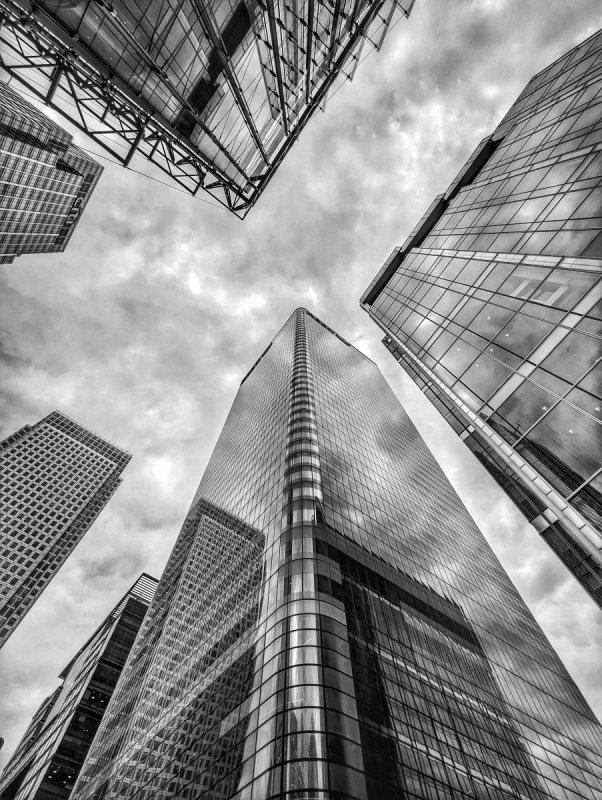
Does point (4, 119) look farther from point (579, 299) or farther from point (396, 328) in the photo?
point (579, 299)

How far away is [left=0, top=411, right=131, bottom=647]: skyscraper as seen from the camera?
385 ft

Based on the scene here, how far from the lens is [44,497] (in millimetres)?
142125

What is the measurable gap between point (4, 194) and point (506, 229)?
14741cm

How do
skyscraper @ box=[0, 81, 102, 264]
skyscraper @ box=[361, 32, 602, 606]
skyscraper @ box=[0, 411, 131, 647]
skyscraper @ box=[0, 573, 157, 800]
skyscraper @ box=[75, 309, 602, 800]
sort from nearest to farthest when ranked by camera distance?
skyscraper @ box=[361, 32, 602, 606]
skyscraper @ box=[75, 309, 602, 800]
skyscraper @ box=[0, 573, 157, 800]
skyscraper @ box=[0, 81, 102, 264]
skyscraper @ box=[0, 411, 131, 647]

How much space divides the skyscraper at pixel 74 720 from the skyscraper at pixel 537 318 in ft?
342

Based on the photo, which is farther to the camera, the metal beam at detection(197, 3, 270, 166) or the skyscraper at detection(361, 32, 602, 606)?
the metal beam at detection(197, 3, 270, 166)

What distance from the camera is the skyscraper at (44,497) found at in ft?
385

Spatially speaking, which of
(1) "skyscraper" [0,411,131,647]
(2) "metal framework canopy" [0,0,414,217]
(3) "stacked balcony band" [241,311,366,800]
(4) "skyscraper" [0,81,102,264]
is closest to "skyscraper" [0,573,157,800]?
(1) "skyscraper" [0,411,131,647]

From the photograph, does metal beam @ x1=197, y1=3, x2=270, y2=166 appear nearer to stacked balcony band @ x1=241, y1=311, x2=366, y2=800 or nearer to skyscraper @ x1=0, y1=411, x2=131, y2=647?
stacked balcony band @ x1=241, y1=311, x2=366, y2=800

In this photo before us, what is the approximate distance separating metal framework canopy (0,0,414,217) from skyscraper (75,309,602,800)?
32660 millimetres

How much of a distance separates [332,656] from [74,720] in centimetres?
9248

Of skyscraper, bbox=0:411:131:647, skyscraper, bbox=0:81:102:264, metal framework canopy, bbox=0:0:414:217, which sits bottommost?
skyscraper, bbox=0:411:131:647

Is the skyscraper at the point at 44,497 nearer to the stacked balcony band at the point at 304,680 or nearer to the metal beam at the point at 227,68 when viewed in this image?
the stacked balcony band at the point at 304,680

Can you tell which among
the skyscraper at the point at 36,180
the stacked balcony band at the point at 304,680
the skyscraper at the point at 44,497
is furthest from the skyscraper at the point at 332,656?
the skyscraper at the point at 36,180
